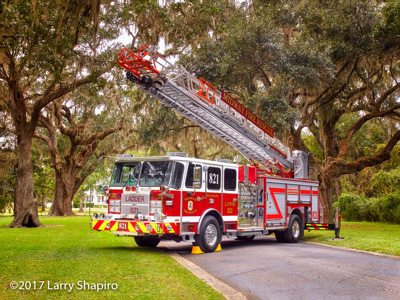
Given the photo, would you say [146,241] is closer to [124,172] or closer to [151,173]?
[124,172]

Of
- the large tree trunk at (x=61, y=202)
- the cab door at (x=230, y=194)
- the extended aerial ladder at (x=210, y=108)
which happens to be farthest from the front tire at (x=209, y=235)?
the large tree trunk at (x=61, y=202)

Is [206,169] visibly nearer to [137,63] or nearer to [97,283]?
[137,63]

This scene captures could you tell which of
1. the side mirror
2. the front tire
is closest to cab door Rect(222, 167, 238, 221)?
the front tire

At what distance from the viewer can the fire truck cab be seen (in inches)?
427

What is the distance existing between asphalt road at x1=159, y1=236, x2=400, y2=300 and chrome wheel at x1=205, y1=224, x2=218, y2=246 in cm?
36

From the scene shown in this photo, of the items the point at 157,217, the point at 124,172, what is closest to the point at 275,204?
the point at 157,217

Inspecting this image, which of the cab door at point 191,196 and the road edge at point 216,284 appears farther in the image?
the cab door at point 191,196

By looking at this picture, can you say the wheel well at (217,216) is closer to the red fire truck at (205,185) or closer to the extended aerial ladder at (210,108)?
the red fire truck at (205,185)

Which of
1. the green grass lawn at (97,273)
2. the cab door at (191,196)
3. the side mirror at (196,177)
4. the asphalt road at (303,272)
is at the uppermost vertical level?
the side mirror at (196,177)

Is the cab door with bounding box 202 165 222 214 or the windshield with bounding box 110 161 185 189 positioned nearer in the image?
the windshield with bounding box 110 161 185 189

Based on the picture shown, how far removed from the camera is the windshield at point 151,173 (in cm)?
1114

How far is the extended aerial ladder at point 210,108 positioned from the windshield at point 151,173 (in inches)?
104

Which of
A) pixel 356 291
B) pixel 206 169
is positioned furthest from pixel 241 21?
pixel 356 291

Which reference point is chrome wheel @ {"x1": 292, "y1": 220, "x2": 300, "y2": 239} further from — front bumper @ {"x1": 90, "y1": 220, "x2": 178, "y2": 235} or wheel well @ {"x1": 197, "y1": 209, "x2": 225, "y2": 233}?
front bumper @ {"x1": 90, "y1": 220, "x2": 178, "y2": 235}
